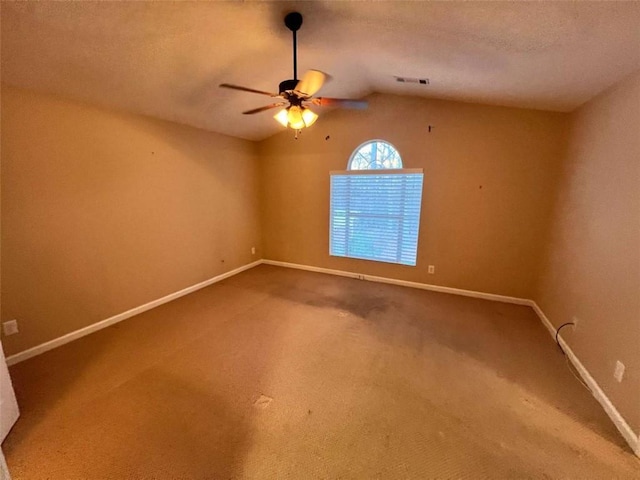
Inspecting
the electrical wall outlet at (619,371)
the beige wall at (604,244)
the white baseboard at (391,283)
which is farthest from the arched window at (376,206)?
the electrical wall outlet at (619,371)

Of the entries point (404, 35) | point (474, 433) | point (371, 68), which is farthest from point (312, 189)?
point (474, 433)

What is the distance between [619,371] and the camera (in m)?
1.69

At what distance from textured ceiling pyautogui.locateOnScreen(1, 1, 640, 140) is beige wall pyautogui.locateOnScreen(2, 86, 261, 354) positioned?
31cm

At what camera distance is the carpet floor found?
4.64 feet

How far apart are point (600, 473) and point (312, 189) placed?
13.1 feet

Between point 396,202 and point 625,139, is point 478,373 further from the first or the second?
point 396,202

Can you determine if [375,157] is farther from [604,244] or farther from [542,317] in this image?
A: [542,317]

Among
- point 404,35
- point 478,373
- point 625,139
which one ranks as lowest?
point 478,373

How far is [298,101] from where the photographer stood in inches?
81.7

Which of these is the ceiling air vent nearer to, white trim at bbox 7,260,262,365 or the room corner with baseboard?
the room corner with baseboard

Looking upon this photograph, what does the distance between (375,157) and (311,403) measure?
10.8ft

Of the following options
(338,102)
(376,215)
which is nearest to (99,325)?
(338,102)

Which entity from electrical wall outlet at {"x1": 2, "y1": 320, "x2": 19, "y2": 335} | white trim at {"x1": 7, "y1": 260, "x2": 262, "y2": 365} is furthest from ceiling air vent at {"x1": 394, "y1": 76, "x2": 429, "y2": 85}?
electrical wall outlet at {"x1": 2, "y1": 320, "x2": 19, "y2": 335}

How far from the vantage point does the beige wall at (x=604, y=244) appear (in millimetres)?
1655
